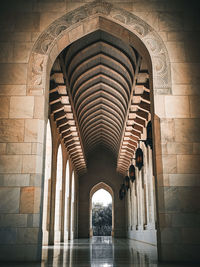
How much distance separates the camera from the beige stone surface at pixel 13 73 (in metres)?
7.81

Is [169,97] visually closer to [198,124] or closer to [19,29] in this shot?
[198,124]

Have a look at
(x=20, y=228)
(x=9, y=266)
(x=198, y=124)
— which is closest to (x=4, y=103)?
(x=20, y=228)

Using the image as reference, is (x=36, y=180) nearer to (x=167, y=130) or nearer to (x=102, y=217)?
(x=167, y=130)

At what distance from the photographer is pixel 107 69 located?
46.1 feet

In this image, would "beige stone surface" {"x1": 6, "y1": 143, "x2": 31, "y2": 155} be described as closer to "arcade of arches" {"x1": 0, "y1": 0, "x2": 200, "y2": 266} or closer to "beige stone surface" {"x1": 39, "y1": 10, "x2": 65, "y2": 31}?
"arcade of arches" {"x1": 0, "y1": 0, "x2": 200, "y2": 266}

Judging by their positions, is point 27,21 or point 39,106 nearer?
point 39,106

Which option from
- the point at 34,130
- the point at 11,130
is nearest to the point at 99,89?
the point at 34,130

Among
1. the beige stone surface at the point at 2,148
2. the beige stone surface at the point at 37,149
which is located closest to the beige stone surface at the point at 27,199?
the beige stone surface at the point at 37,149

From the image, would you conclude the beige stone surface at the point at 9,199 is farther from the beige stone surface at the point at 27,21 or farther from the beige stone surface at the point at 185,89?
the beige stone surface at the point at 185,89

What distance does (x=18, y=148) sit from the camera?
7320 millimetres

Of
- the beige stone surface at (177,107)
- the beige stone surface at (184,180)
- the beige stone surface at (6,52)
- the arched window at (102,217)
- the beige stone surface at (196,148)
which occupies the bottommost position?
the arched window at (102,217)

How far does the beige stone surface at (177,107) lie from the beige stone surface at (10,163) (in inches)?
154

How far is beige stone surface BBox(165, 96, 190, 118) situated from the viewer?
24.7ft

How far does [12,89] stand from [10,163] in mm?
1966
